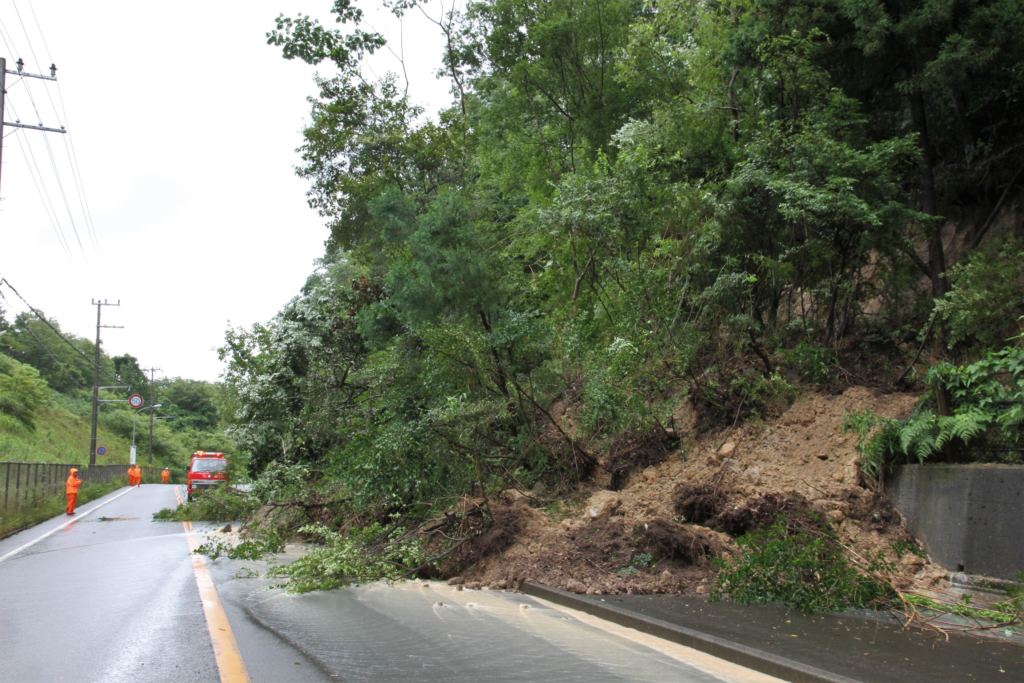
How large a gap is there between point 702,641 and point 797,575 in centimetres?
204

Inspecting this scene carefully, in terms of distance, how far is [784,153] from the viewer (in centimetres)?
1175

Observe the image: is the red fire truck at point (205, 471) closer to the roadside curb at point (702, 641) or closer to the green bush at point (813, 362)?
the green bush at point (813, 362)

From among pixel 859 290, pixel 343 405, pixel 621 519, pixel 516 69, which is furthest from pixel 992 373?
pixel 516 69

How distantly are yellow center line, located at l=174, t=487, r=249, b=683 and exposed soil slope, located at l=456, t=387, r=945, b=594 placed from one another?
9.99 ft

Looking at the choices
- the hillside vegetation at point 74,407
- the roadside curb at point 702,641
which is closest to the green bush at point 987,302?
the roadside curb at point 702,641

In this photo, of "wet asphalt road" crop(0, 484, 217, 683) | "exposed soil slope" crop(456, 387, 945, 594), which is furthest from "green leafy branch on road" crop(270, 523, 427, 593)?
"wet asphalt road" crop(0, 484, 217, 683)

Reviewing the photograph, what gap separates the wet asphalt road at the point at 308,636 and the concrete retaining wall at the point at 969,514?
3520 mm

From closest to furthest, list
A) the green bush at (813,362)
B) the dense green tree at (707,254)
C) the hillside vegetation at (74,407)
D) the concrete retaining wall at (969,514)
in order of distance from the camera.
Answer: the concrete retaining wall at (969,514), the dense green tree at (707,254), the green bush at (813,362), the hillside vegetation at (74,407)

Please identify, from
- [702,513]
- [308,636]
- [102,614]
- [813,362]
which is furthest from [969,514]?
[102,614]

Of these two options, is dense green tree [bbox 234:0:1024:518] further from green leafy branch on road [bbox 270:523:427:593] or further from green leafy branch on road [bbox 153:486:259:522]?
green leafy branch on road [bbox 153:486:259:522]

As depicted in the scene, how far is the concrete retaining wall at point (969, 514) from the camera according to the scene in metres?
7.61

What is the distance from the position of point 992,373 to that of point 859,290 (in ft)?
12.1

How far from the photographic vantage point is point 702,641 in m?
6.45

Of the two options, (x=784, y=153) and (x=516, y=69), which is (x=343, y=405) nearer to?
(x=516, y=69)
